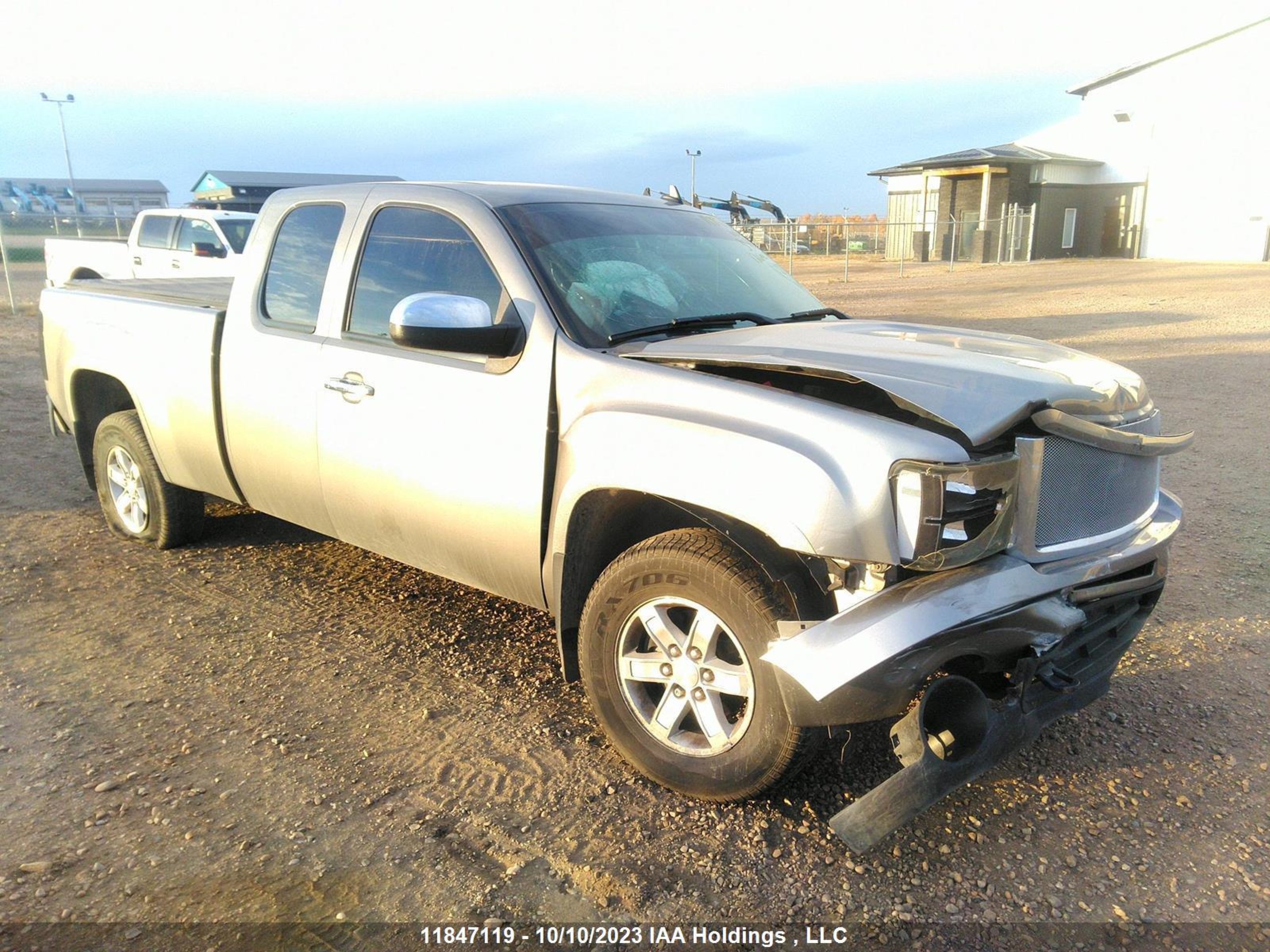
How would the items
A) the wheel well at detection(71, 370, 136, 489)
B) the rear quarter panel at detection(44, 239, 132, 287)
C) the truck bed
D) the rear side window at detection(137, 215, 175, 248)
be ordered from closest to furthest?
the truck bed → the wheel well at detection(71, 370, 136, 489) → the rear quarter panel at detection(44, 239, 132, 287) → the rear side window at detection(137, 215, 175, 248)

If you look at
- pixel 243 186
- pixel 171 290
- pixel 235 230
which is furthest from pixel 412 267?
pixel 243 186

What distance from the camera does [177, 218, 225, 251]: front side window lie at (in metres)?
14.5

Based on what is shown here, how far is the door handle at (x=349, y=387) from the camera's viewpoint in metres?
3.85

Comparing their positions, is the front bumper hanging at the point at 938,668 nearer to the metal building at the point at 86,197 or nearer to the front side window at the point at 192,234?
the front side window at the point at 192,234

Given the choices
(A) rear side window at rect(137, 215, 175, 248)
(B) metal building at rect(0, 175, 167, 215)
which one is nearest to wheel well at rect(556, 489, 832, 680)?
(A) rear side window at rect(137, 215, 175, 248)

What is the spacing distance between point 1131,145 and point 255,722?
37680mm

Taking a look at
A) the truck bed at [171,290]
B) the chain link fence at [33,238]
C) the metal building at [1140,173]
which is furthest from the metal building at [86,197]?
the truck bed at [171,290]

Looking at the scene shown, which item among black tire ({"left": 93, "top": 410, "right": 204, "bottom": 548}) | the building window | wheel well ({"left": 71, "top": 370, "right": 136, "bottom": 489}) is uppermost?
the building window

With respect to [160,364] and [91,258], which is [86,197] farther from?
[160,364]

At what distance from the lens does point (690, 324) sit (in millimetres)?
3674

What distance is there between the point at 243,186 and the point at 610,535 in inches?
2036

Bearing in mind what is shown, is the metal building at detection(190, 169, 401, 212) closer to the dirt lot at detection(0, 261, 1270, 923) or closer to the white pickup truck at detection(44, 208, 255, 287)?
the white pickup truck at detection(44, 208, 255, 287)

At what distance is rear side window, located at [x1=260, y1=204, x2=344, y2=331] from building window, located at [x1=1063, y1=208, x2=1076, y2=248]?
35343 mm

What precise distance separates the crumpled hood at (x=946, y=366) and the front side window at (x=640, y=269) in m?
0.24
